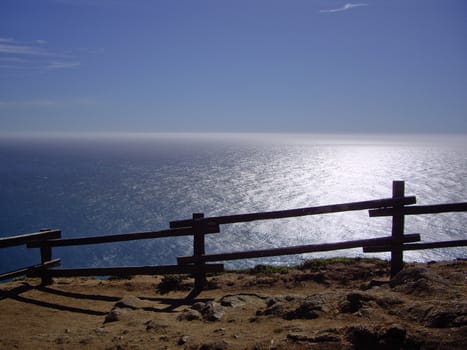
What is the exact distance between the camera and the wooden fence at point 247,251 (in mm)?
9297

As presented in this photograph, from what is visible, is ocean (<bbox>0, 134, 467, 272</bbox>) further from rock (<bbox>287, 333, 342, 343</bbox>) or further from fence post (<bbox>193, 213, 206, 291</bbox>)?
rock (<bbox>287, 333, 342, 343</bbox>)

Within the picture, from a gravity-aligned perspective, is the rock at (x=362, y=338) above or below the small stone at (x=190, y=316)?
above

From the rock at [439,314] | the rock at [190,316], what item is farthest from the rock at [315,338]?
the rock at [190,316]

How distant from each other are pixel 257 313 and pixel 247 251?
10.0 feet

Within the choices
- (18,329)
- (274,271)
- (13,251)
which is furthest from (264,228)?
(18,329)

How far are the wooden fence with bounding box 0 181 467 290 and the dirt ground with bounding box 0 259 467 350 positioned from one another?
2.04 ft

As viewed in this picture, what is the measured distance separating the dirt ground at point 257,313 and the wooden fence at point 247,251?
24.5 inches

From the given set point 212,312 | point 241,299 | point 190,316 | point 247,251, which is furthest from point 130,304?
point 247,251

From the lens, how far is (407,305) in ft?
18.6

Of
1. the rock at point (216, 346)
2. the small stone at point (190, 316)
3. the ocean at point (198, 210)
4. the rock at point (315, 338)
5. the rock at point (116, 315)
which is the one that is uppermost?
the rock at point (315, 338)

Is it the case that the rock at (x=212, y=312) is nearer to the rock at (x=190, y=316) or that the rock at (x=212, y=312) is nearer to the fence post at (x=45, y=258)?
the rock at (x=190, y=316)

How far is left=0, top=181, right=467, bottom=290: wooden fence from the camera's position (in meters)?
9.30

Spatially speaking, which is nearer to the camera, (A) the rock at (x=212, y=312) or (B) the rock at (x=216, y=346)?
(B) the rock at (x=216, y=346)

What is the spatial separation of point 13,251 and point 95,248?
1247 centimetres
